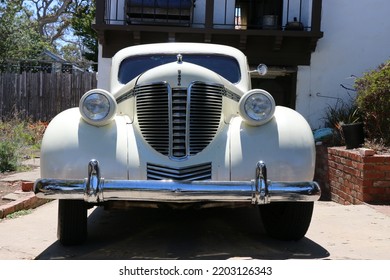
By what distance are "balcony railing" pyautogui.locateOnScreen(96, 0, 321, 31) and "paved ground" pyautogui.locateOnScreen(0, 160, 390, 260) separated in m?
4.89

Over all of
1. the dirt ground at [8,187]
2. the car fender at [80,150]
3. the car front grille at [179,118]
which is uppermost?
the car front grille at [179,118]

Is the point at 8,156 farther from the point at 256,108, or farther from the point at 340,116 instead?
the point at 256,108

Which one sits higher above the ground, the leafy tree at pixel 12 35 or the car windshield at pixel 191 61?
the leafy tree at pixel 12 35

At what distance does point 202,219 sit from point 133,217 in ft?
2.80

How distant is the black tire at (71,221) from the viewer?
4.68m

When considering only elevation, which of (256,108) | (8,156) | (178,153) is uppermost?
(256,108)

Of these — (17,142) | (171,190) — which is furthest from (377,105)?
(17,142)

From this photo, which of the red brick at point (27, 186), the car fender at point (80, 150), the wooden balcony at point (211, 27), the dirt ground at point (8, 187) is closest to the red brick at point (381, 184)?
the car fender at point (80, 150)

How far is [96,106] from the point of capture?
4.52 meters

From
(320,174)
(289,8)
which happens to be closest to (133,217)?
(320,174)

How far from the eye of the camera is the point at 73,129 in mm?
4488

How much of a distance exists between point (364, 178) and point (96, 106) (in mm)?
3862

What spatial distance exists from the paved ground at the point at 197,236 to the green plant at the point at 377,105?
154 cm

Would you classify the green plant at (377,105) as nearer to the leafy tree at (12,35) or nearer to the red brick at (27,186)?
the red brick at (27,186)
